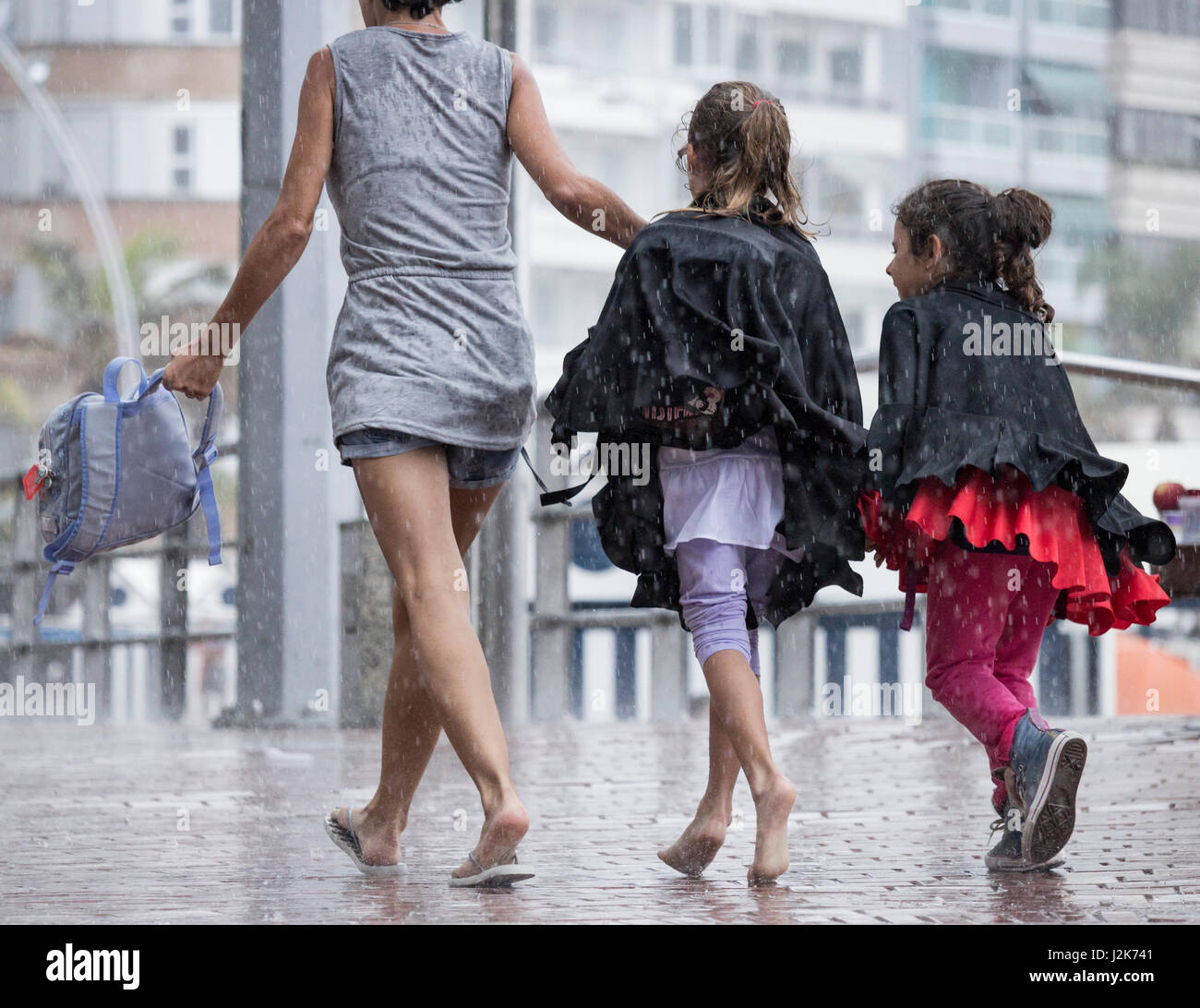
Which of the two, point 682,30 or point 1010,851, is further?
point 682,30

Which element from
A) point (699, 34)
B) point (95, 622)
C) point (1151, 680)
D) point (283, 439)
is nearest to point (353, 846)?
point (283, 439)

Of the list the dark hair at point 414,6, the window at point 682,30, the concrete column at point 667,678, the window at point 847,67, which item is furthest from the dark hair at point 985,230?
the window at point 847,67

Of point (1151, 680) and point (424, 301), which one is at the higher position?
point (424, 301)

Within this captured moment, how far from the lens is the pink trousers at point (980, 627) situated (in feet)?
11.8

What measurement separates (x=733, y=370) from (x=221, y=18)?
6335 centimetres

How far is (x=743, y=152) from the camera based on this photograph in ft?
11.7

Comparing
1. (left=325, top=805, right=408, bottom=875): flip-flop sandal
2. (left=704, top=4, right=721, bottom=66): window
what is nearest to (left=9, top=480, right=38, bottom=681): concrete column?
(left=325, top=805, right=408, bottom=875): flip-flop sandal

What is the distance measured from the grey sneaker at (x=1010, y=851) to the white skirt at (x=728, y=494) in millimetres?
632

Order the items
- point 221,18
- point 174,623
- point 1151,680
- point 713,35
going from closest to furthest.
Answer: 1. point 174,623
2. point 1151,680
3. point 713,35
4. point 221,18

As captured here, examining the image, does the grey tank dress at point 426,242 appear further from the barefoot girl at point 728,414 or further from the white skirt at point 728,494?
the white skirt at point 728,494

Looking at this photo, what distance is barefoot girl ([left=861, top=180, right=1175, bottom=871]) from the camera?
3.54 m

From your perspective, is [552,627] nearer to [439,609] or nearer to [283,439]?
[283,439]
